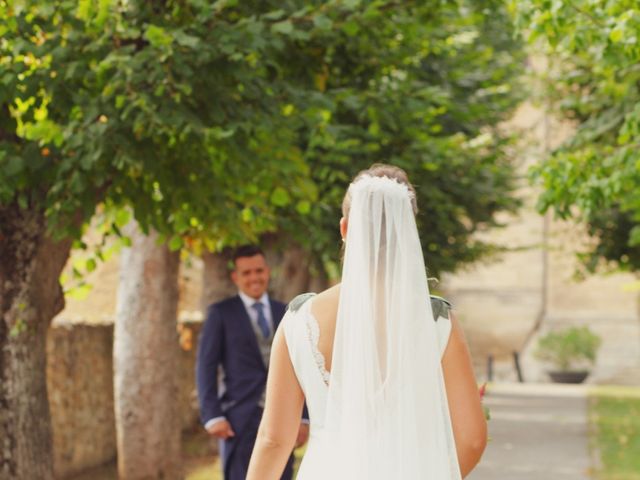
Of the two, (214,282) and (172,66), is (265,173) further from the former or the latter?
(214,282)

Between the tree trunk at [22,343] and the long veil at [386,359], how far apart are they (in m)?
4.30

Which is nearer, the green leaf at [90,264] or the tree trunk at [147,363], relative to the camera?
the green leaf at [90,264]

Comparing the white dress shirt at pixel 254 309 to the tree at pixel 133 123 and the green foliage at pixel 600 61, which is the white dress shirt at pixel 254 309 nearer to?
the tree at pixel 133 123

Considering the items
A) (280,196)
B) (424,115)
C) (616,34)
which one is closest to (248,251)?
(280,196)

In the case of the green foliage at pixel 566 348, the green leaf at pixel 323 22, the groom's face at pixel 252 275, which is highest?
the green leaf at pixel 323 22

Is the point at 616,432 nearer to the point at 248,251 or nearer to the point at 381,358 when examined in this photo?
the point at 248,251

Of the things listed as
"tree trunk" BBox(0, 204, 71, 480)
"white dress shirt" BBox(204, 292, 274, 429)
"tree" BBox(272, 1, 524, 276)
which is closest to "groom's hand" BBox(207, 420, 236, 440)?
"white dress shirt" BBox(204, 292, 274, 429)

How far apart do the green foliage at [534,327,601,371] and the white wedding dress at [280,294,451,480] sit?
3251 centimetres

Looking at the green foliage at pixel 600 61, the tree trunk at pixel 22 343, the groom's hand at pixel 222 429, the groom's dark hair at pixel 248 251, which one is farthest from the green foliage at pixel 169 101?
the groom's hand at pixel 222 429

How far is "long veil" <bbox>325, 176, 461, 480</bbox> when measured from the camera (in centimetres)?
436

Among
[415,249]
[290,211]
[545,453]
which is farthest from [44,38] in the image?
[545,453]

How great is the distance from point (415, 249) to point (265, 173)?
5.00 metres

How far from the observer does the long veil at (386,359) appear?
14.3ft

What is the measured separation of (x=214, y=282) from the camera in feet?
55.8
